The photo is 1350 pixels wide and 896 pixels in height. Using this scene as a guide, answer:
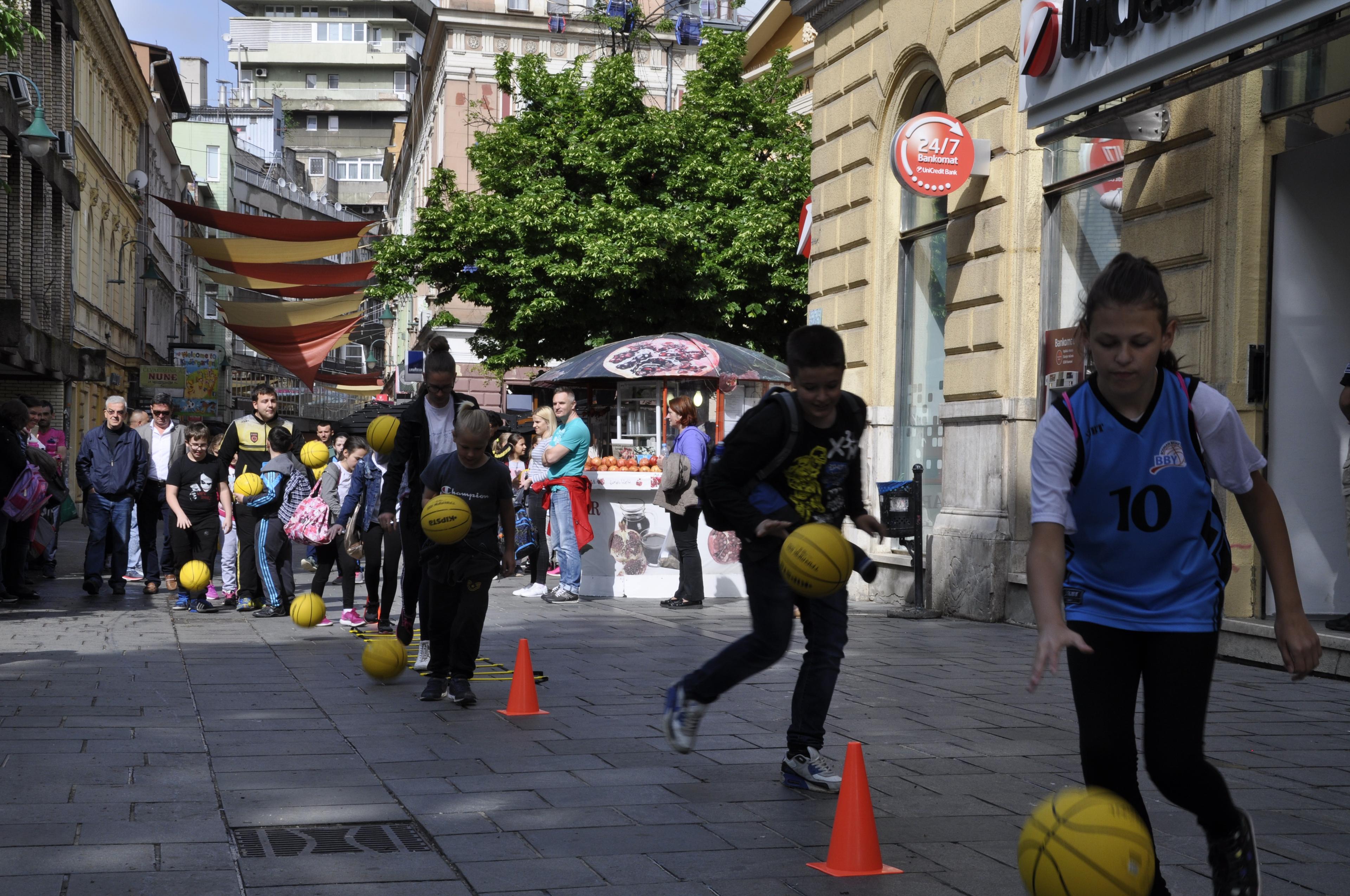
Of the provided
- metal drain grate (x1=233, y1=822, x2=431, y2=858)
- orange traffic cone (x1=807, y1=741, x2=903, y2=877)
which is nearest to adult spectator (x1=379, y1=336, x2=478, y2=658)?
metal drain grate (x1=233, y1=822, x2=431, y2=858)

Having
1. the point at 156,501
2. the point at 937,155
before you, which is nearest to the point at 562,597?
the point at 156,501

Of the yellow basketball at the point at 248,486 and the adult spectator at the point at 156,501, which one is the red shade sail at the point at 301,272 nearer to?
the adult spectator at the point at 156,501

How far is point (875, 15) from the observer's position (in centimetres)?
1561

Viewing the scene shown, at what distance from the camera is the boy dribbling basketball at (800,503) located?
563 cm

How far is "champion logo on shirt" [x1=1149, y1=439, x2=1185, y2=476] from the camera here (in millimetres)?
3566

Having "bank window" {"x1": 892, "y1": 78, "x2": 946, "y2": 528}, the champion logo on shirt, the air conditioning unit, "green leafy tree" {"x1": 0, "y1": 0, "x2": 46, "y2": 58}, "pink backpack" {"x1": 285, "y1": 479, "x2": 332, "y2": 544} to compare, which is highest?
the air conditioning unit

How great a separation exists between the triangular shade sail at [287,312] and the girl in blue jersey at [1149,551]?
1897 cm

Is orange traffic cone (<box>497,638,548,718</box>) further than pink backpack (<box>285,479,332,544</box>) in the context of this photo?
No

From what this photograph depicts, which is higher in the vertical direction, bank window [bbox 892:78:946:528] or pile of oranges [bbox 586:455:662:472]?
bank window [bbox 892:78:946:528]

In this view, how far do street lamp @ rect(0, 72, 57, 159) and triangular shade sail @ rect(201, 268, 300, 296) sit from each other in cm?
277

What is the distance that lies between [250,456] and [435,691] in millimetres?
5689

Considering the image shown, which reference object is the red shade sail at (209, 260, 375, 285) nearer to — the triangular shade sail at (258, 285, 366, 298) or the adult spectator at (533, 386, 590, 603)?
the triangular shade sail at (258, 285, 366, 298)

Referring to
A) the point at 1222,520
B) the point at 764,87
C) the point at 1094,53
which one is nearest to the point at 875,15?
the point at 1094,53

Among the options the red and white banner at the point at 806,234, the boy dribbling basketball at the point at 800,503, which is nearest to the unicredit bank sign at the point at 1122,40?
the boy dribbling basketball at the point at 800,503
